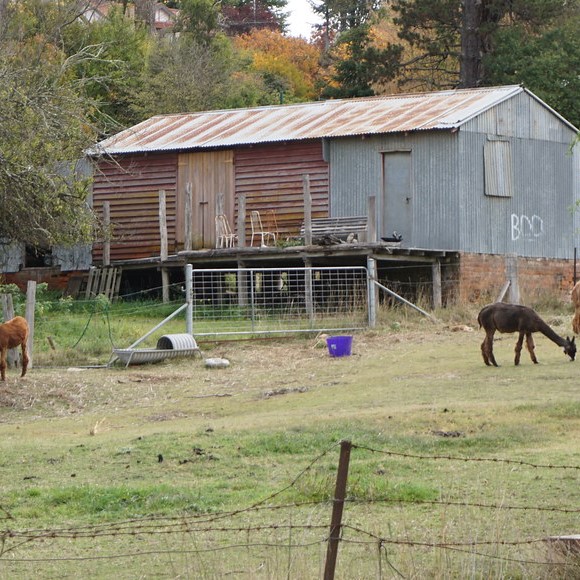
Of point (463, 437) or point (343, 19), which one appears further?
point (343, 19)

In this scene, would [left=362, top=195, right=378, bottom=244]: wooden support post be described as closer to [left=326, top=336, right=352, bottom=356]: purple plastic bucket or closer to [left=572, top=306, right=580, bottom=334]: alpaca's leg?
[left=326, top=336, right=352, bottom=356]: purple plastic bucket

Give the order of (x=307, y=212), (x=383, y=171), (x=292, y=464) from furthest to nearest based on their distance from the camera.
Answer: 1. (x=383, y=171)
2. (x=307, y=212)
3. (x=292, y=464)

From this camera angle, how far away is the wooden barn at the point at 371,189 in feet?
110

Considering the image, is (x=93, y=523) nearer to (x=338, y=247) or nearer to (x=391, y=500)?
(x=391, y=500)

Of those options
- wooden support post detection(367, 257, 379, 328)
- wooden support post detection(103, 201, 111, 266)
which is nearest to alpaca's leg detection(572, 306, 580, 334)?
wooden support post detection(367, 257, 379, 328)

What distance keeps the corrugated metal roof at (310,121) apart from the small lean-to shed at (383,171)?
58 mm

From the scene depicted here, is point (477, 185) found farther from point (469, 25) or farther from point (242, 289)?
point (469, 25)

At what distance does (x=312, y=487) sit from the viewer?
41.0ft

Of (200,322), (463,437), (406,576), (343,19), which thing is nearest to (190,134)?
(200,322)

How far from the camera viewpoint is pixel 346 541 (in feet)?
28.8

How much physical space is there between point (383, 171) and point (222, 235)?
456cm

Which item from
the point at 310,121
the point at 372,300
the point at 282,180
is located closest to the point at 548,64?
the point at 310,121

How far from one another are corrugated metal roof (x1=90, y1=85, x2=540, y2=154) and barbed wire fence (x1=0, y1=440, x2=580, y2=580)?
22.6 metres

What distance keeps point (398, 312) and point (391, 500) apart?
18029 millimetres
